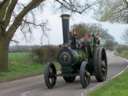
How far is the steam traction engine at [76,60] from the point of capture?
19.5 m

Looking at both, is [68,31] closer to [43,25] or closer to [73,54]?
[73,54]

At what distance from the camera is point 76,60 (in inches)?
783

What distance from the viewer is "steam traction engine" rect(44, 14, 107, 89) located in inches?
769

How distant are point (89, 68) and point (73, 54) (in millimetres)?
1371

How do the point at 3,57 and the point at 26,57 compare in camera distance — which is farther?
the point at 26,57

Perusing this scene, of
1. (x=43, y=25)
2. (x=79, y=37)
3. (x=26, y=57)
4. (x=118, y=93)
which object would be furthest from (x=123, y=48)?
(x=118, y=93)

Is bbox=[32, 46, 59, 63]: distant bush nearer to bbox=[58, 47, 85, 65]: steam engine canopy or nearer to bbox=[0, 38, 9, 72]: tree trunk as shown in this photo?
bbox=[0, 38, 9, 72]: tree trunk

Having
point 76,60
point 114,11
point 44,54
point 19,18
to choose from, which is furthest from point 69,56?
point 114,11

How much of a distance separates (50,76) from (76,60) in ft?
4.30

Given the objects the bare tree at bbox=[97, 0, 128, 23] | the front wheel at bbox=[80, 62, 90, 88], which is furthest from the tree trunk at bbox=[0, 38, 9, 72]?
the bare tree at bbox=[97, 0, 128, 23]

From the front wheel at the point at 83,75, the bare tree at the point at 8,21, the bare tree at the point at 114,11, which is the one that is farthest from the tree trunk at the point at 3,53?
the bare tree at the point at 114,11

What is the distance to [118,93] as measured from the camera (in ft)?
49.9

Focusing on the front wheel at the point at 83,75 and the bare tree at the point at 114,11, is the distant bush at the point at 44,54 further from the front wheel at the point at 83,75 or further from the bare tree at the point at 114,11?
the front wheel at the point at 83,75

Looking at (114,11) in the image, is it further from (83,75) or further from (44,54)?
(83,75)
